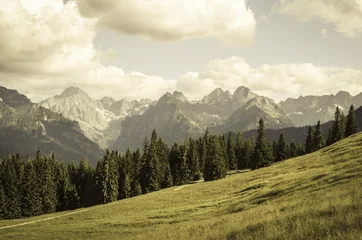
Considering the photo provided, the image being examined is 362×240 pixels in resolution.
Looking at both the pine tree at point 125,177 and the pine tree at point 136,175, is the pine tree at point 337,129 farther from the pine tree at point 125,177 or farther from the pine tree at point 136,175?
the pine tree at point 125,177

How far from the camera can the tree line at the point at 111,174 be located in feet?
286

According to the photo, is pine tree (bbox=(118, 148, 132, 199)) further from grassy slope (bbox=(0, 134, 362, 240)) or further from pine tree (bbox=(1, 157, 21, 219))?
grassy slope (bbox=(0, 134, 362, 240))

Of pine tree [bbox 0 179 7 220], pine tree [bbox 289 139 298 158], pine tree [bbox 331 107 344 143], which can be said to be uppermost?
pine tree [bbox 331 107 344 143]

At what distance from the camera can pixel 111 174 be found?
90.6m

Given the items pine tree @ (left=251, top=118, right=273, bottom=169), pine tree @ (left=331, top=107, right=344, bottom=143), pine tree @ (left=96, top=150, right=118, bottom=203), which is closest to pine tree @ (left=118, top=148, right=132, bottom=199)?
pine tree @ (left=96, top=150, right=118, bottom=203)

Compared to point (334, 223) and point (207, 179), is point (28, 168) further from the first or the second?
point (334, 223)

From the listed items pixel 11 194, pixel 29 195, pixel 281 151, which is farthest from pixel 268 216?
pixel 281 151

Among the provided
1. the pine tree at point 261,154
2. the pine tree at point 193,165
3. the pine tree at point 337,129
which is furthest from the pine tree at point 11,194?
the pine tree at point 337,129

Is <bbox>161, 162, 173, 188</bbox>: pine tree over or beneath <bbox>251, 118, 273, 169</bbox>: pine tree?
beneath

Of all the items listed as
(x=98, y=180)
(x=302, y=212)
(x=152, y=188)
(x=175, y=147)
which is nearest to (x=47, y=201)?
(x=98, y=180)

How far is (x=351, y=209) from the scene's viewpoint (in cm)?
1205

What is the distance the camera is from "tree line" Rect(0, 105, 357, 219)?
8712cm

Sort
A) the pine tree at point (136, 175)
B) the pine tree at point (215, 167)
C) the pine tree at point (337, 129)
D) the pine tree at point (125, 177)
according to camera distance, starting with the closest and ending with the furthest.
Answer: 1. the pine tree at point (125, 177)
2. the pine tree at point (136, 175)
3. the pine tree at point (215, 167)
4. the pine tree at point (337, 129)

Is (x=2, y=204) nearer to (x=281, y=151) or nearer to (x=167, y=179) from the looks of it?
(x=167, y=179)
